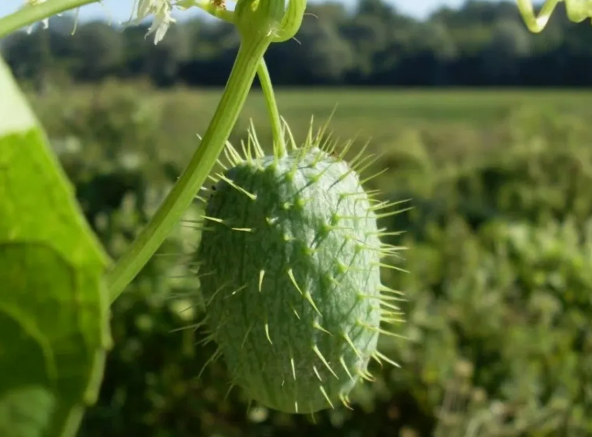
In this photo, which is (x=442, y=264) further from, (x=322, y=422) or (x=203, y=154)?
(x=203, y=154)

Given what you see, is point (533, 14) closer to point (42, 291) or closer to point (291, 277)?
point (291, 277)

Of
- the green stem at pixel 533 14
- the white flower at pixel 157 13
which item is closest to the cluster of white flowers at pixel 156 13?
the white flower at pixel 157 13

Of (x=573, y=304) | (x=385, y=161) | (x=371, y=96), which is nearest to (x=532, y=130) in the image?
(x=385, y=161)

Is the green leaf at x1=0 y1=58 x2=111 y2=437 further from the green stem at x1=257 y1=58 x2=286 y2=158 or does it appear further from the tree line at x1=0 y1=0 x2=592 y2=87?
the tree line at x1=0 y1=0 x2=592 y2=87

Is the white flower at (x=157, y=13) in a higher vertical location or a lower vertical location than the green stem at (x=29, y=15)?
higher

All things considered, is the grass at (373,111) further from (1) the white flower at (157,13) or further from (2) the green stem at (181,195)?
(2) the green stem at (181,195)

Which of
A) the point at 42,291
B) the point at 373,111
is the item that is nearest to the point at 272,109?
the point at 42,291

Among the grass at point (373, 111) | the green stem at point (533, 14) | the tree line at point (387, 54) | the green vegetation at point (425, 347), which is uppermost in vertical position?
the tree line at point (387, 54)
